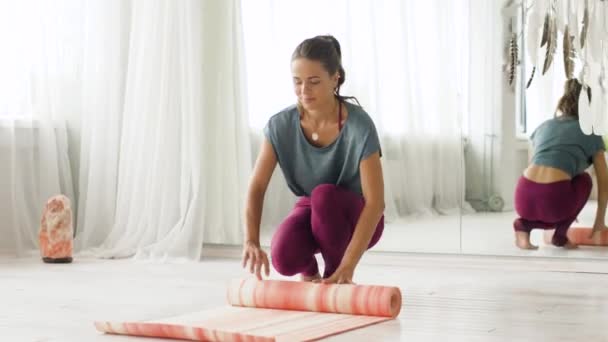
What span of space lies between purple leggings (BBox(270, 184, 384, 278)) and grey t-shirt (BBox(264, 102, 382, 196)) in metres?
0.04

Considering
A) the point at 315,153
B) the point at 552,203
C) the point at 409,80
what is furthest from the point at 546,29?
the point at 409,80

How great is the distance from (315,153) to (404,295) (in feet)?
1.77

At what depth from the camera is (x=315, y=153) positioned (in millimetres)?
2805

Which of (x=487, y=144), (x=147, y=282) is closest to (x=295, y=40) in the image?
(x=487, y=144)

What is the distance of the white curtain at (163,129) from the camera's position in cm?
402

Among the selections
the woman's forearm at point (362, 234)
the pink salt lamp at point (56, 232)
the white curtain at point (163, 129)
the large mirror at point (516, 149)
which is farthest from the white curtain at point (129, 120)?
the woman's forearm at point (362, 234)

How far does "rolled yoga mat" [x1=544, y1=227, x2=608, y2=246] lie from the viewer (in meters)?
3.63

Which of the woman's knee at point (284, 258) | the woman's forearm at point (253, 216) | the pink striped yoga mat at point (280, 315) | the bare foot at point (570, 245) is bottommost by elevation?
the bare foot at point (570, 245)

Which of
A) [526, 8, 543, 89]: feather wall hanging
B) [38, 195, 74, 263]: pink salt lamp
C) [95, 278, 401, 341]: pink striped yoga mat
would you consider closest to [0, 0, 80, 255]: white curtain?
[38, 195, 74, 263]: pink salt lamp

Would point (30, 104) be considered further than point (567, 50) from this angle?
Yes

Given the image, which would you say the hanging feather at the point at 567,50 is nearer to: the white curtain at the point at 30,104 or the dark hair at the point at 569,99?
the dark hair at the point at 569,99

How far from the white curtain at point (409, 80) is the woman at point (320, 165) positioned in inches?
41.7

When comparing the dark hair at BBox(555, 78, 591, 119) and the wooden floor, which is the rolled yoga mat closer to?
the wooden floor

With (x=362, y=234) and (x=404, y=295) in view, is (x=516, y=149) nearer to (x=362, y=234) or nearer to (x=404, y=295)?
(x=404, y=295)
